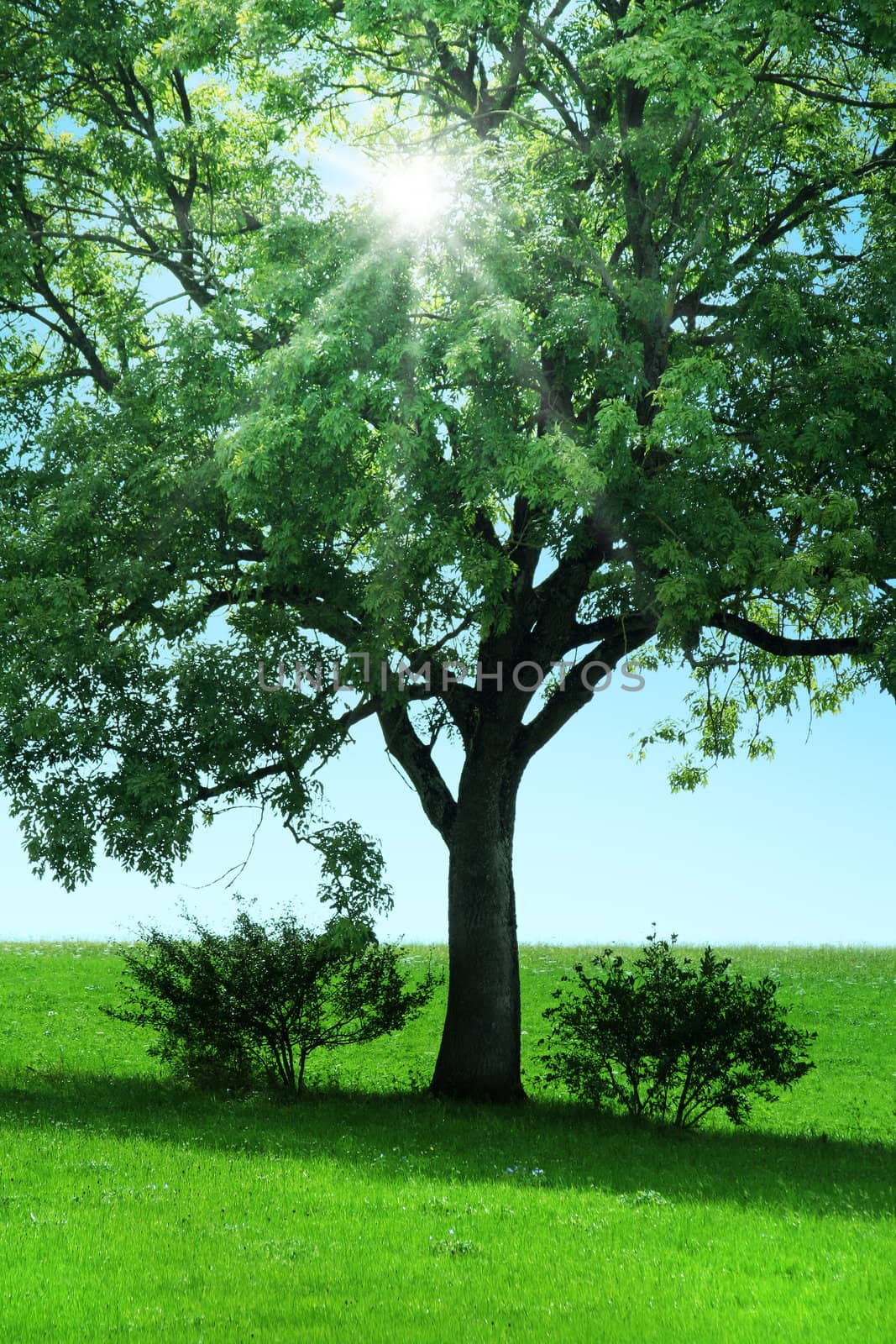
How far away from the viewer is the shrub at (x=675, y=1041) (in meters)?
14.7

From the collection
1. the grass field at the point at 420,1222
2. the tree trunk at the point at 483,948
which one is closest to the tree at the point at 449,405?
the tree trunk at the point at 483,948

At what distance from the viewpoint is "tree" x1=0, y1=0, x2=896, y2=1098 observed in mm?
12758

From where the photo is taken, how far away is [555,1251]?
355 inches

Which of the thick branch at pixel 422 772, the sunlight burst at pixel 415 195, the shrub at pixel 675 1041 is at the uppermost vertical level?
the sunlight burst at pixel 415 195

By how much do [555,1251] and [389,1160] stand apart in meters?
3.26

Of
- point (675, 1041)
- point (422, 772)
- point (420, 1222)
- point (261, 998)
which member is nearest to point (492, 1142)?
point (675, 1041)

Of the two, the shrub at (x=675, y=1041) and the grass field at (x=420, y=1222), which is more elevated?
the shrub at (x=675, y=1041)

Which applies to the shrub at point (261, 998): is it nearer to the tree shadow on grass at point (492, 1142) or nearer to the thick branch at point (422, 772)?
the tree shadow on grass at point (492, 1142)

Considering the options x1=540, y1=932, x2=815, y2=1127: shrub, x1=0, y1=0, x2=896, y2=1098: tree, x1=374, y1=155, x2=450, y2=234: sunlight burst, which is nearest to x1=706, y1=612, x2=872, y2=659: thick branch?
x1=0, y1=0, x2=896, y2=1098: tree

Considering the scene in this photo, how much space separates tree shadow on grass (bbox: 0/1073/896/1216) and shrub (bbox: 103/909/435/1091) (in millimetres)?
626

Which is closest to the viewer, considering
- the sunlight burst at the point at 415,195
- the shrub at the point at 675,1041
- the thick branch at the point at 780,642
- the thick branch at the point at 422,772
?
the sunlight burst at the point at 415,195

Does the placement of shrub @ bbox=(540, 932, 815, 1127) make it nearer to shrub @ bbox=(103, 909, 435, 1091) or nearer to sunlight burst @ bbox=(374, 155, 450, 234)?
shrub @ bbox=(103, 909, 435, 1091)

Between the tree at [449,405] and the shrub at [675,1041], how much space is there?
1389 mm

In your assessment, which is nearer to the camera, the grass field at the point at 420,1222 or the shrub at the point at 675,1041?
the grass field at the point at 420,1222
